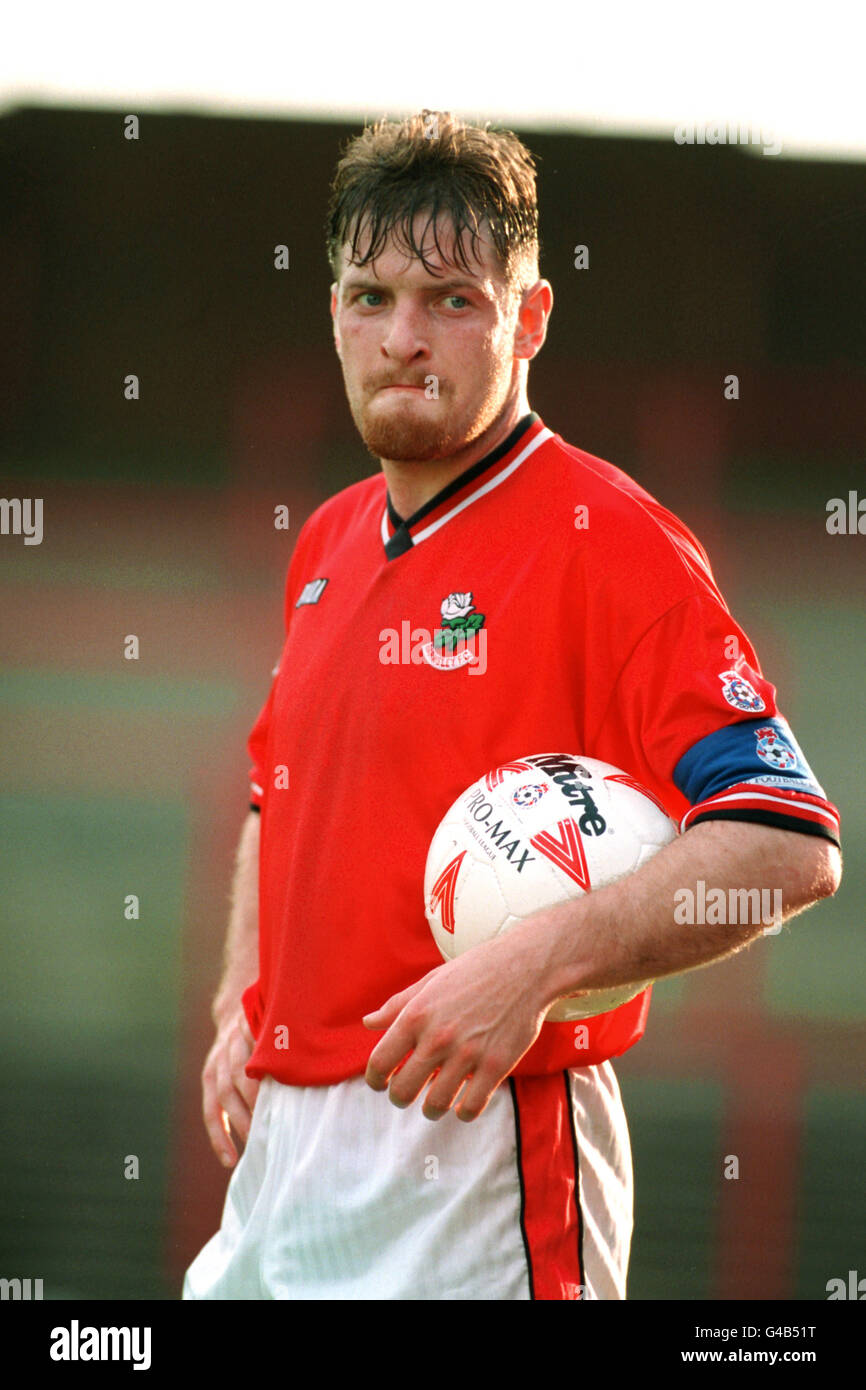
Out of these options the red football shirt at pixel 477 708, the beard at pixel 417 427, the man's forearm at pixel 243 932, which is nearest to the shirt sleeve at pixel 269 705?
the man's forearm at pixel 243 932

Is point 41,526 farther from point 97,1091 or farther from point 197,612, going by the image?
point 97,1091

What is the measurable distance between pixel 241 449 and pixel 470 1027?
15.3m

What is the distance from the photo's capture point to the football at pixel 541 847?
1736 millimetres

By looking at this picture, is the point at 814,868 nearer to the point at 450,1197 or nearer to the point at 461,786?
the point at 461,786

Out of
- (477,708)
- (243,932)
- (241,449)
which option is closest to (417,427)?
(477,708)

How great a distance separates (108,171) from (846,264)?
7.23 m

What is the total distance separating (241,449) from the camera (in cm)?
1655

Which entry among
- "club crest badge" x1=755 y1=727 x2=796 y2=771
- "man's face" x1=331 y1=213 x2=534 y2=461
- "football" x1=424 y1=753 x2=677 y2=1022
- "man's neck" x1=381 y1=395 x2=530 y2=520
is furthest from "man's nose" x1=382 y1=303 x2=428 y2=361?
"club crest badge" x1=755 y1=727 x2=796 y2=771

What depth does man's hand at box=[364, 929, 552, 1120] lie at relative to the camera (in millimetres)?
1599

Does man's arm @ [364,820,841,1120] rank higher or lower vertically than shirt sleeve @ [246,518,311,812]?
lower

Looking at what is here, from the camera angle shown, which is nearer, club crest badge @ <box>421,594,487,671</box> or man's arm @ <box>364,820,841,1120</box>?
man's arm @ <box>364,820,841,1120</box>

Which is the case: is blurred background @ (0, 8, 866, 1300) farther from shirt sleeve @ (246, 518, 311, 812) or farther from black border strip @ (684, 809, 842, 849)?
black border strip @ (684, 809, 842, 849)

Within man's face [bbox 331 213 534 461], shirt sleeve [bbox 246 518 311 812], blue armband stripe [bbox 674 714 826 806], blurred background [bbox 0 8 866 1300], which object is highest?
blurred background [bbox 0 8 866 1300]

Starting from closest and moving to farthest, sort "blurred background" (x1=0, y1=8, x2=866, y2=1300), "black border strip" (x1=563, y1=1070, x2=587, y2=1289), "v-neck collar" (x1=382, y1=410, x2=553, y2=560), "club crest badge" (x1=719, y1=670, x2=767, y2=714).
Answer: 1. "club crest badge" (x1=719, y1=670, x2=767, y2=714)
2. "black border strip" (x1=563, y1=1070, x2=587, y2=1289)
3. "v-neck collar" (x1=382, y1=410, x2=553, y2=560)
4. "blurred background" (x1=0, y1=8, x2=866, y2=1300)
